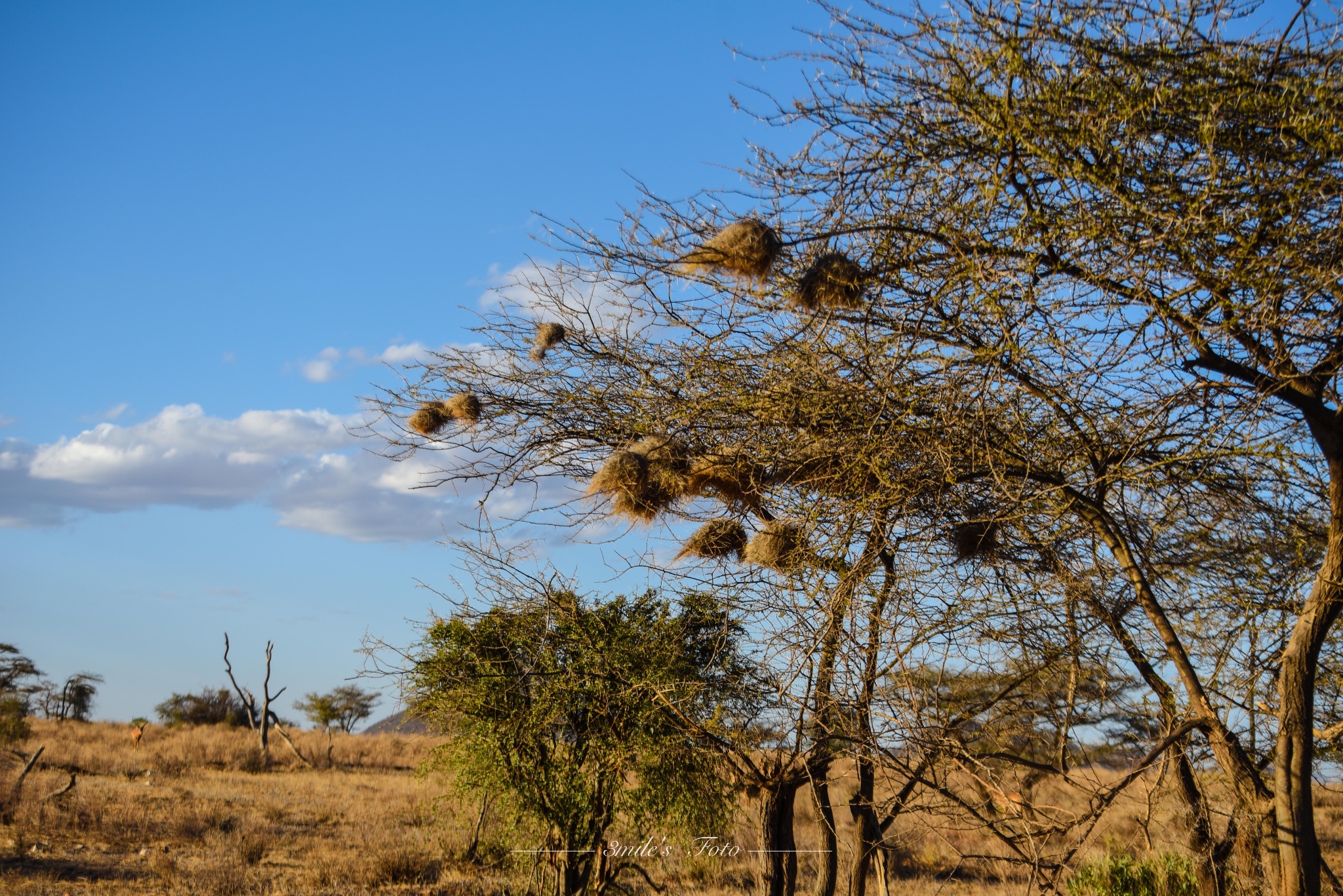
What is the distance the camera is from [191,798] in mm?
14844

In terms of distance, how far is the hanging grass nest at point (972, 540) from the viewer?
15.7ft

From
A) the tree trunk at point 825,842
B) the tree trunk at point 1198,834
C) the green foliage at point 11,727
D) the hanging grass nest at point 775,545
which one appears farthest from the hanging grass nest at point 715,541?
the green foliage at point 11,727

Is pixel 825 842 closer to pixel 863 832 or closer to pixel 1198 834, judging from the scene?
pixel 863 832

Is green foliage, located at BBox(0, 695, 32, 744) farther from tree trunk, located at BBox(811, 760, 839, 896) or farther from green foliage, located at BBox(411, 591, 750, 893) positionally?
tree trunk, located at BBox(811, 760, 839, 896)

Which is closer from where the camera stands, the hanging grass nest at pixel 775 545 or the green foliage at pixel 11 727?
the hanging grass nest at pixel 775 545

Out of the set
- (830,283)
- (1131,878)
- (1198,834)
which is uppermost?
(830,283)

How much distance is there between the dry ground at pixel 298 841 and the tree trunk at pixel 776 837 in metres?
0.32

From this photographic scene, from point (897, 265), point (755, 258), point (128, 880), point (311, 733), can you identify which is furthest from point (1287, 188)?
point (311, 733)

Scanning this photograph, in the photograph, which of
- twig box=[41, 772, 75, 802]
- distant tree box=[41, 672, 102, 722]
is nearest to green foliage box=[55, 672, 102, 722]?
distant tree box=[41, 672, 102, 722]

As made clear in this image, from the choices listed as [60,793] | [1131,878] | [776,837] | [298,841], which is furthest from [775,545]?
[60,793]

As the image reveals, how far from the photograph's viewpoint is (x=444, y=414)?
232 inches

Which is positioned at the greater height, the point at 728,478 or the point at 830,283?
the point at 830,283

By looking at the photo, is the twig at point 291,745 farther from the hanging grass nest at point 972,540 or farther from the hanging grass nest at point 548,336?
the hanging grass nest at point 972,540

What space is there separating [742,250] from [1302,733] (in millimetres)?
2857
